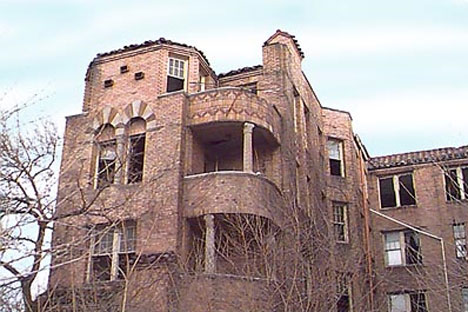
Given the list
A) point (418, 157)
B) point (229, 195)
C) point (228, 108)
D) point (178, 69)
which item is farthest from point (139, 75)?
point (418, 157)

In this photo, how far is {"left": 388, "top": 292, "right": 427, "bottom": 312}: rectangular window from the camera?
31.7m

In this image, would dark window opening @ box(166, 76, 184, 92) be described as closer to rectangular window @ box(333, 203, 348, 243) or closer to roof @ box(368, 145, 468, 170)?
rectangular window @ box(333, 203, 348, 243)

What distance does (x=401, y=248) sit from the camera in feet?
110

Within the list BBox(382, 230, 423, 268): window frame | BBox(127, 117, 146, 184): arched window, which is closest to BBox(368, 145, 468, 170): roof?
BBox(382, 230, 423, 268): window frame

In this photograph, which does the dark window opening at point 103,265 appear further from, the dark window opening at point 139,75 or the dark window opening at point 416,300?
the dark window opening at point 416,300

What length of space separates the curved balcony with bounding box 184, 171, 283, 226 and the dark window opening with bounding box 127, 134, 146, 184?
90.9 inches

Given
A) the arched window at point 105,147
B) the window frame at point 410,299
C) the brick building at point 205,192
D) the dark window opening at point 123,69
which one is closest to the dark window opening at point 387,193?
the brick building at point 205,192

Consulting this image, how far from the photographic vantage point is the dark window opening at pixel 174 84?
977 inches

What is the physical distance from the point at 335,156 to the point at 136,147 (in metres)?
11.4

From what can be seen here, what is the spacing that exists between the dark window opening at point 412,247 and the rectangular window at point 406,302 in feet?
5.66

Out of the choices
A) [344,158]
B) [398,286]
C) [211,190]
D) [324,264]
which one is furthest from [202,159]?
[398,286]

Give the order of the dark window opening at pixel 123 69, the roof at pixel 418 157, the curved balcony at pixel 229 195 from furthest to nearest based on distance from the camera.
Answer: the roof at pixel 418 157 → the dark window opening at pixel 123 69 → the curved balcony at pixel 229 195

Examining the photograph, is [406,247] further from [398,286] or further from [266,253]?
[266,253]

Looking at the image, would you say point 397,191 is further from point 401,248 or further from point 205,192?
point 205,192
